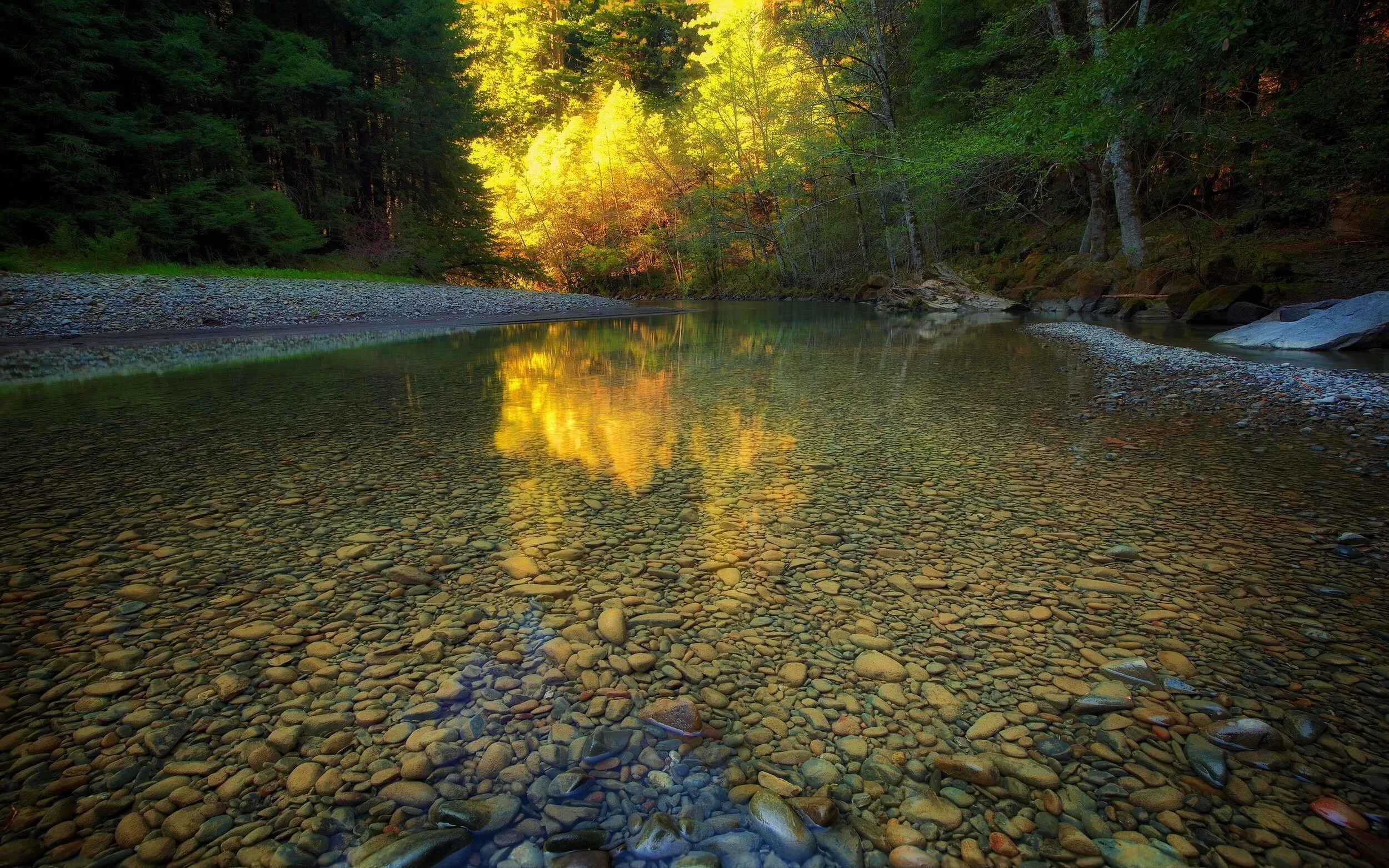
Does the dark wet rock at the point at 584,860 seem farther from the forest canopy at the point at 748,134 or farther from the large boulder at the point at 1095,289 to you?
the large boulder at the point at 1095,289

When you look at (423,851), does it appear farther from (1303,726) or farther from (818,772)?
(1303,726)

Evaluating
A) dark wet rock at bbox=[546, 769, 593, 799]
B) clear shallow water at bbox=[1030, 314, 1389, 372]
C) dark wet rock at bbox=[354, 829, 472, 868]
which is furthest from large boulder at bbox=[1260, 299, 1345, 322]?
dark wet rock at bbox=[354, 829, 472, 868]

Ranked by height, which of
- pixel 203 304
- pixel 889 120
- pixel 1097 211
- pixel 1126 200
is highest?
pixel 889 120

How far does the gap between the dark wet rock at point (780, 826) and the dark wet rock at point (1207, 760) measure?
0.87 m

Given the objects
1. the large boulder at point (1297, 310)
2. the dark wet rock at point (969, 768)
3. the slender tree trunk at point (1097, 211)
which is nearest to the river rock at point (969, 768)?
the dark wet rock at point (969, 768)

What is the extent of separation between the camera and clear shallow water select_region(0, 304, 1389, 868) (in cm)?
117

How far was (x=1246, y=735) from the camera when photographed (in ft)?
4.39

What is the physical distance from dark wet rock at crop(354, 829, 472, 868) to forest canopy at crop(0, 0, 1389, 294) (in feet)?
26.9

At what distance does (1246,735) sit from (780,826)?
110 cm

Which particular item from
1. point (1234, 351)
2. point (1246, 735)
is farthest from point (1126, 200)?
point (1246, 735)

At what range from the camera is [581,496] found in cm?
292

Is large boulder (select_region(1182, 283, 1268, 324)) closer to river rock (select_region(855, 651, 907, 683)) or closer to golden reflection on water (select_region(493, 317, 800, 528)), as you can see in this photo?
golden reflection on water (select_region(493, 317, 800, 528))

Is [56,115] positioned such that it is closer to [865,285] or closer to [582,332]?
[582,332]

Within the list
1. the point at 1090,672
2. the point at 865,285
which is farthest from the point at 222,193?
the point at 1090,672
